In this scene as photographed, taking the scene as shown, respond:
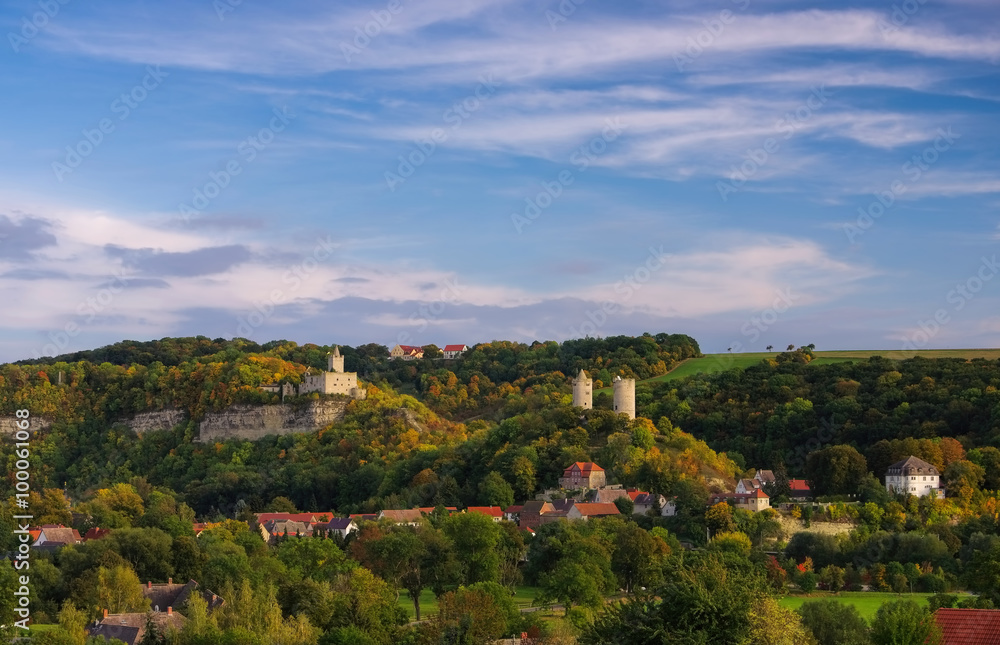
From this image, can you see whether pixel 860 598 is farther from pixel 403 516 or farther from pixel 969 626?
pixel 969 626

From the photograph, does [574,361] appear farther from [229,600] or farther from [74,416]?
[229,600]

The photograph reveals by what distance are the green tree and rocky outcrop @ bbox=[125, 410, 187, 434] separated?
3390 inches

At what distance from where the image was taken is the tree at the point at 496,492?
8012 centimetres

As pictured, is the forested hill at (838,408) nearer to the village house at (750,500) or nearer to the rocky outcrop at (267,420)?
the village house at (750,500)

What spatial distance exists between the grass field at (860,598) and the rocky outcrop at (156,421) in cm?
7599

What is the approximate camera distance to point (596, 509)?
74.1 m

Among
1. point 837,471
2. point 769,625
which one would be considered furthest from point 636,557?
point 769,625

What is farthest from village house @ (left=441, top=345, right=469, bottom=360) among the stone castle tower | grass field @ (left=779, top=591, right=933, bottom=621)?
grass field @ (left=779, top=591, right=933, bottom=621)

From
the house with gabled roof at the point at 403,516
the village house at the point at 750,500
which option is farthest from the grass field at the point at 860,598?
the house with gabled roof at the point at 403,516

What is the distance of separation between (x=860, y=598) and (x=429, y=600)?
64.2 ft

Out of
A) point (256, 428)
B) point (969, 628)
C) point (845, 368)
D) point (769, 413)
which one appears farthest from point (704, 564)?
point (256, 428)

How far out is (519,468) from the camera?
82438mm

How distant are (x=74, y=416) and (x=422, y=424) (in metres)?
36.4

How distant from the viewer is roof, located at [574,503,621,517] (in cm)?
7362
